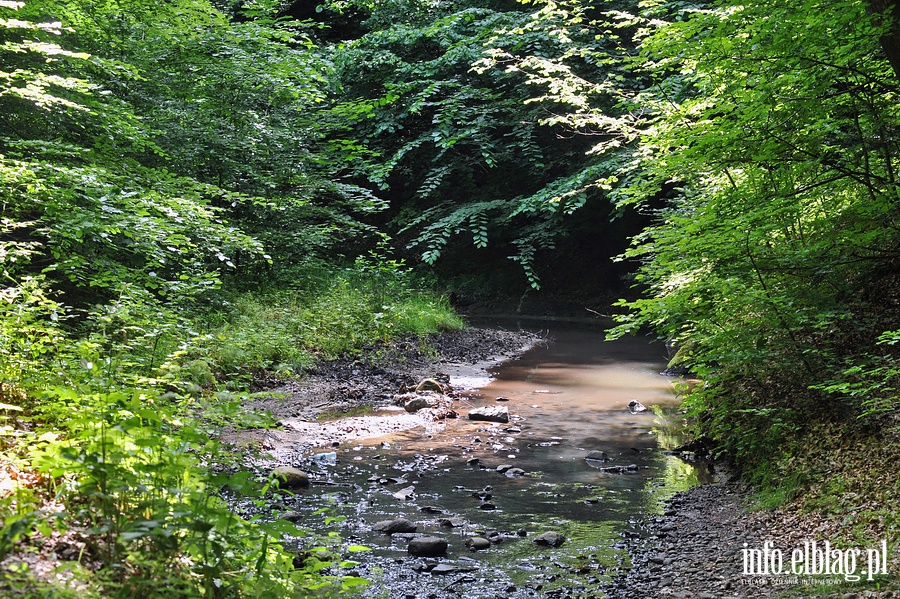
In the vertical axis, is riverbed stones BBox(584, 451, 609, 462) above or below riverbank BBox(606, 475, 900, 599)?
below

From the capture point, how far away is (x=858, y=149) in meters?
5.63

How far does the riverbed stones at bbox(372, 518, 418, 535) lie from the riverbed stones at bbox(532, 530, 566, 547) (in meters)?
0.97

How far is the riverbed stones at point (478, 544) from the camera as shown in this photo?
16.1 ft

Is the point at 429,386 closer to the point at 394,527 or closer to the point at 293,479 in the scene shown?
the point at 293,479

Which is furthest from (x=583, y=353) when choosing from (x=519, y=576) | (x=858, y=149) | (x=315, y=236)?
(x=519, y=576)

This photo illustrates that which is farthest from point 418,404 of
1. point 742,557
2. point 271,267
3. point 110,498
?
point 110,498

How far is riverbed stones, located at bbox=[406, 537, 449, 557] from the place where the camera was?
4.77 m

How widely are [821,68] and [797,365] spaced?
2445 millimetres

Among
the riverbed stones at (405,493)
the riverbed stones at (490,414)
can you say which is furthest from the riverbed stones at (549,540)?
the riverbed stones at (490,414)

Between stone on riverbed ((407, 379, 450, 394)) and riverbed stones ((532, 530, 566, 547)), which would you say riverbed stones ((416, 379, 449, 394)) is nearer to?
stone on riverbed ((407, 379, 450, 394))

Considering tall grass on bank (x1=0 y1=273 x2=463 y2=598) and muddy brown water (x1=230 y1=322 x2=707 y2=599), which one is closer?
tall grass on bank (x1=0 y1=273 x2=463 y2=598)

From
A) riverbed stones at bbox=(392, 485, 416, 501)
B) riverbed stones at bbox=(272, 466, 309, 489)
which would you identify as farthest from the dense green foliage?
riverbed stones at bbox=(392, 485, 416, 501)

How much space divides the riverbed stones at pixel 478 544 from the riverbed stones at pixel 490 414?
396 centimetres

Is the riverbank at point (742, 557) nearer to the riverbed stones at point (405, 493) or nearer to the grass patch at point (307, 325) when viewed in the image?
the riverbed stones at point (405, 493)
